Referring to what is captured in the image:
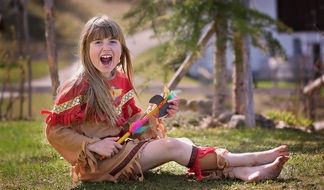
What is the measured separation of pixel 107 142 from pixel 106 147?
0.12ft

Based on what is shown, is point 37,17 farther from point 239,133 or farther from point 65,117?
point 65,117

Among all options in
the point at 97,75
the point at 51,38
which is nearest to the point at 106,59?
the point at 97,75

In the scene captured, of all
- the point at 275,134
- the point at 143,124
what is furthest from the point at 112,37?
the point at 275,134

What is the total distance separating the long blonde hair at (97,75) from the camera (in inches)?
175

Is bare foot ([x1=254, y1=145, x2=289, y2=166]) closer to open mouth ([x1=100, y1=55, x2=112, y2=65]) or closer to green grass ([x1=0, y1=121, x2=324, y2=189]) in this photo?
green grass ([x1=0, y1=121, x2=324, y2=189])

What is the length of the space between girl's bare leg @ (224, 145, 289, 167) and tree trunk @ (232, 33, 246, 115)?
4196 mm

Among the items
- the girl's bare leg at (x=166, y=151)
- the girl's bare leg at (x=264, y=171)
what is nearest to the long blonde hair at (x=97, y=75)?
the girl's bare leg at (x=166, y=151)

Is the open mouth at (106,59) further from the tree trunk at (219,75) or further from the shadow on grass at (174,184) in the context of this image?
the tree trunk at (219,75)

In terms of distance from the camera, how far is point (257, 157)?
427cm

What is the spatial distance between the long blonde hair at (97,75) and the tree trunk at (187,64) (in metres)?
3.35

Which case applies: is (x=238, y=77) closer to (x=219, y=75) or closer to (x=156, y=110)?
(x=219, y=75)

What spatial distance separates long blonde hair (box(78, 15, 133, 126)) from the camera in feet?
14.6

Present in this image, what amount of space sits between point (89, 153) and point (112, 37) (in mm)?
793

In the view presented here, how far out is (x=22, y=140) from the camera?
25.6 ft
